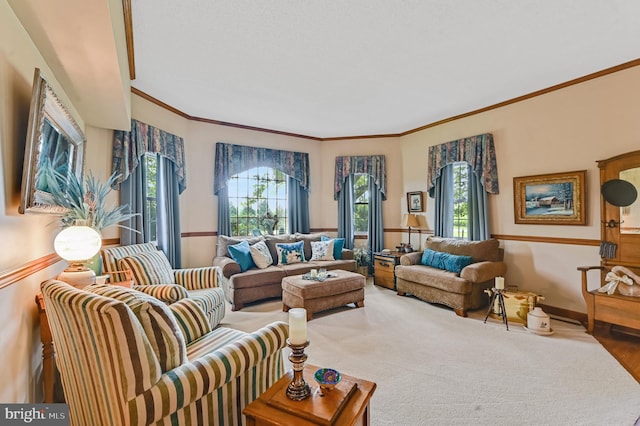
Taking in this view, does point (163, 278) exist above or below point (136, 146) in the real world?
below

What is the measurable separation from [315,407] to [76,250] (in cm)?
174

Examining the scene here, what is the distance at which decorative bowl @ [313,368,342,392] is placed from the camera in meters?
1.26

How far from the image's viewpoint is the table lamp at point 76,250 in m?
1.81

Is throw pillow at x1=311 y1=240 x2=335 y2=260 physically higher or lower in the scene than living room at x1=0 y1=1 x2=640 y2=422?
Answer: lower

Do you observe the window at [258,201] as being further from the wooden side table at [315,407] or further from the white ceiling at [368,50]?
the wooden side table at [315,407]

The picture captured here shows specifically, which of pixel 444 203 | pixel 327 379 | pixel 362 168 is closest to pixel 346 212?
pixel 362 168

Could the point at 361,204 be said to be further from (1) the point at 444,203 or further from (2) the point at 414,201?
(1) the point at 444,203

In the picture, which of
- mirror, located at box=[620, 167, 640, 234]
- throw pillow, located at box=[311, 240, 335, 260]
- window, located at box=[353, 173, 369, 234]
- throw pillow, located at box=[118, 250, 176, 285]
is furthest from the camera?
window, located at box=[353, 173, 369, 234]

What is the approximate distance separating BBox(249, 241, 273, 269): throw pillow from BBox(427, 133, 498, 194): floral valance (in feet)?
9.96

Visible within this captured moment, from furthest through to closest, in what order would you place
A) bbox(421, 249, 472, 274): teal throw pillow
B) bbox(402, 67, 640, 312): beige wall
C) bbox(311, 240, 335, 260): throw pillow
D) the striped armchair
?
bbox(311, 240, 335, 260): throw pillow < bbox(421, 249, 472, 274): teal throw pillow < bbox(402, 67, 640, 312): beige wall < the striped armchair

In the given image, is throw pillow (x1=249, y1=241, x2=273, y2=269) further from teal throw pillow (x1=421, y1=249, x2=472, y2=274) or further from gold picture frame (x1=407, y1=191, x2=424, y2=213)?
gold picture frame (x1=407, y1=191, x2=424, y2=213)

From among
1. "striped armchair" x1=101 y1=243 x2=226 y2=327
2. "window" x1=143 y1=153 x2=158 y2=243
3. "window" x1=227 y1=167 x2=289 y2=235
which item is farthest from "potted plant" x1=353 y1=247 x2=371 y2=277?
"window" x1=143 y1=153 x2=158 y2=243

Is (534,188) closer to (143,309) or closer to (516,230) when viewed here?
(516,230)

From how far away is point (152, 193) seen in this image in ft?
13.1
